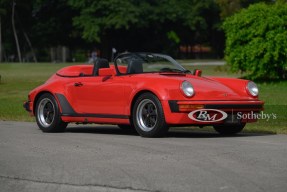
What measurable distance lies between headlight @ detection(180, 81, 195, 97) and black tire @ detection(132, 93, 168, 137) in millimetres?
398

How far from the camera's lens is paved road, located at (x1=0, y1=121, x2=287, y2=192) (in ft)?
24.3

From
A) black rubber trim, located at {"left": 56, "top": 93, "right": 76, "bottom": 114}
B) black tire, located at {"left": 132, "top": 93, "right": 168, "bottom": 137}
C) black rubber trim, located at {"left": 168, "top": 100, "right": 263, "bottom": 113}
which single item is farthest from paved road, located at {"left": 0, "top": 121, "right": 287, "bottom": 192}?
black rubber trim, located at {"left": 56, "top": 93, "right": 76, "bottom": 114}

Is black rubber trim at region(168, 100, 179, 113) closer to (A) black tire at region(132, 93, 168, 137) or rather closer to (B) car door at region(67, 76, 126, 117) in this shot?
(A) black tire at region(132, 93, 168, 137)

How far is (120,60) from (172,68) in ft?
2.73

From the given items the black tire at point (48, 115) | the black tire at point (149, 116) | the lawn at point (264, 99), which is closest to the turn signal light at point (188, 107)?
the black tire at point (149, 116)

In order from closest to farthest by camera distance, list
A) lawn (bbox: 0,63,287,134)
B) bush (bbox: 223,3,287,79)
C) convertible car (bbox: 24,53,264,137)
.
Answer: convertible car (bbox: 24,53,264,137) → lawn (bbox: 0,63,287,134) → bush (bbox: 223,3,287,79)

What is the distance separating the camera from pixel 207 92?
11797 mm

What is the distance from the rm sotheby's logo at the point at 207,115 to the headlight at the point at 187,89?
0.86 feet

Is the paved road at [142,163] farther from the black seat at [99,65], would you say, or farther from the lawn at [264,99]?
the lawn at [264,99]

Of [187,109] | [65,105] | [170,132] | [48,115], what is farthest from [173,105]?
[48,115]

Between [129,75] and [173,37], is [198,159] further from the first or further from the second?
[173,37]

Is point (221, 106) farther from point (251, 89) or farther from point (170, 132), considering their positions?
point (170, 132)

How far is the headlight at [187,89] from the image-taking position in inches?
459

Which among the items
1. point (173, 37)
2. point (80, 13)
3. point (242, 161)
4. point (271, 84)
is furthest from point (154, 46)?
point (242, 161)
